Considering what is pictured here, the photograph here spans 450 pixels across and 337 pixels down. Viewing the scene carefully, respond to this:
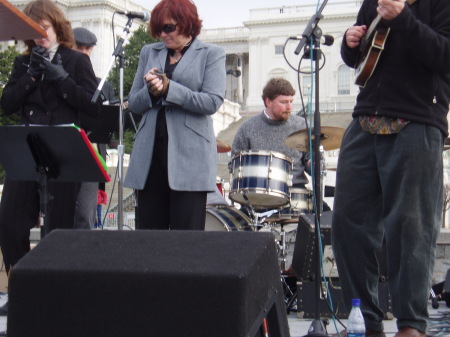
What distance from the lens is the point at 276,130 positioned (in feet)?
23.1

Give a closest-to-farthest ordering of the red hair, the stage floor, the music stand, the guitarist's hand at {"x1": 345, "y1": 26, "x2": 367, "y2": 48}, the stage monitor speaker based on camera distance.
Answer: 1. the stage monitor speaker
2. the music stand
3. the guitarist's hand at {"x1": 345, "y1": 26, "x2": 367, "y2": 48}
4. the red hair
5. the stage floor

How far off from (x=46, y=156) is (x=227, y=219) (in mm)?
2683

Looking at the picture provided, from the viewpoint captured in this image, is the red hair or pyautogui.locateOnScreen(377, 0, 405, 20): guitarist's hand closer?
pyautogui.locateOnScreen(377, 0, 405, 20): guitarist's hand

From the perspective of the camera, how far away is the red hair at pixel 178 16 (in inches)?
169

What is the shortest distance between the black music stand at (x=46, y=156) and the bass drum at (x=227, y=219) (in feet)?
8.16

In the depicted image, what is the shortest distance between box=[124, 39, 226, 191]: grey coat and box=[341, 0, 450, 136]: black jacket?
38.9 inches

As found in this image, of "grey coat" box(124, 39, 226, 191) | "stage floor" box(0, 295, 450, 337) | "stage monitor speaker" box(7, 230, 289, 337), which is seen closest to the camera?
"stage monitor speaker" box(7, 230, 289, 337)

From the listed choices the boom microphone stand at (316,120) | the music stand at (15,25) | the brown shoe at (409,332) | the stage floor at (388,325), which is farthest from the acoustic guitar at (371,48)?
the stage floor at (388,325)

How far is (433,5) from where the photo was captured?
3.54 m

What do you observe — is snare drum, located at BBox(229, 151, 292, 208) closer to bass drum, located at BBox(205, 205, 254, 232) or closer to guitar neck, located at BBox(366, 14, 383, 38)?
bass drum, located at BBox(205, 205, 254, 232)

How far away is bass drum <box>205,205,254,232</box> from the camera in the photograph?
6.52 meters

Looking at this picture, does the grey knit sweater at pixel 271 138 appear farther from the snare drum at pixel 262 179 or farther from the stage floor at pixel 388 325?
the stage floor at pixel 388 325

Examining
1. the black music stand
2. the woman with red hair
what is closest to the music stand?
the black music stand

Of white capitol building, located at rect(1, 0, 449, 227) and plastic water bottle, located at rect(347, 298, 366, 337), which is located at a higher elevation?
white capitol building, located at rect(1, 0, 449, 227)
